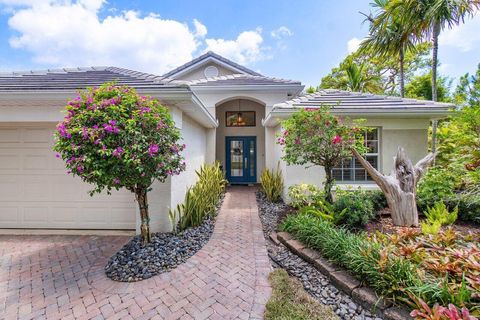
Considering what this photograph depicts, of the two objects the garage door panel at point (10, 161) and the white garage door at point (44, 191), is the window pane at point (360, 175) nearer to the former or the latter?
the white garage door at point (44, 191)

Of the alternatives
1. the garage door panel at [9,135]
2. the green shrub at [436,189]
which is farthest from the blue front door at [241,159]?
the garage door panel at [9,135]

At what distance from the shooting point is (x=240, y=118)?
13.3 metres

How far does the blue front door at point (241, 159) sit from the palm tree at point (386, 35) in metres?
9.42

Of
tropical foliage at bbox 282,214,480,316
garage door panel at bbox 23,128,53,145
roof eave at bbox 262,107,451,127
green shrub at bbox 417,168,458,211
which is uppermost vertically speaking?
roof eave at bbox 262,107,451,127

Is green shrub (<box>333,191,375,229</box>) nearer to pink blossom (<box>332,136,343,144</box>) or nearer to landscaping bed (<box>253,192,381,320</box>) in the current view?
pink blossom (<box>332,136,343,144</box>)

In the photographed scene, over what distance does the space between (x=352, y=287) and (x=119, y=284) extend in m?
3.59

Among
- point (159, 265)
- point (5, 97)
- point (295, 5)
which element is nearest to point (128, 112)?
point (159, 265)

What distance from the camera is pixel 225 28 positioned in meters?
12.8

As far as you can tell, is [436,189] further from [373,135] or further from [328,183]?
[328,183]

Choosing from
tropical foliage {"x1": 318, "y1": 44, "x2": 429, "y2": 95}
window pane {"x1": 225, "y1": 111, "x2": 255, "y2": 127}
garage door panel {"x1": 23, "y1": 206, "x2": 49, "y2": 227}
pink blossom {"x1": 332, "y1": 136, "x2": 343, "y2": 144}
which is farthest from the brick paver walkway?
tropical foliage {"x1": 318, "y1": 44, "x2": 429, "y2": 95}

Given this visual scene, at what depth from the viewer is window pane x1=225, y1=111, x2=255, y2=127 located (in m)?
13.3

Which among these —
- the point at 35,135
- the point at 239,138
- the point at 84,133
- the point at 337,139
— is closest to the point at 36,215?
the point at 35,135

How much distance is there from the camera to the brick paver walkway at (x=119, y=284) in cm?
293

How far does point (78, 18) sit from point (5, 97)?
13.6 ft
